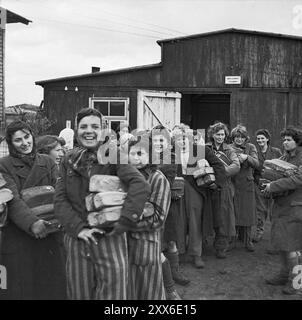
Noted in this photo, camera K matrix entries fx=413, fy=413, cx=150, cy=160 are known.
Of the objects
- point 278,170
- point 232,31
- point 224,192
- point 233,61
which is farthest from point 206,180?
point 232,31

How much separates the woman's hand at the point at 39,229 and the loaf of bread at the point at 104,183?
623mm

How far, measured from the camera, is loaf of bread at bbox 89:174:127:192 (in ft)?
8.86

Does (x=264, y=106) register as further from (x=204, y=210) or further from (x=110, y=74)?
(x=204, y=210)

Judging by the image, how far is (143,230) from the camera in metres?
3.01

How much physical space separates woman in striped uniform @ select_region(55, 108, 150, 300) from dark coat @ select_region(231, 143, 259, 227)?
3.35 metres

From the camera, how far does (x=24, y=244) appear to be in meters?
3.22

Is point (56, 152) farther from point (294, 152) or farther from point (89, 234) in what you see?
point (294, 152)

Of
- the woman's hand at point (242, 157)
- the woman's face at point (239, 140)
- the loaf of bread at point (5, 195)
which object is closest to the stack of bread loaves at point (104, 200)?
the loaf of bread at point (5, 195)

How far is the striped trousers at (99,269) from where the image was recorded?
269 centimetres

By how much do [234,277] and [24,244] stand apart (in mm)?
2565

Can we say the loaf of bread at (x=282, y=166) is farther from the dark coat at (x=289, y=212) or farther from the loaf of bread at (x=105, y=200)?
the loaf of bread at (x=105, y=200)

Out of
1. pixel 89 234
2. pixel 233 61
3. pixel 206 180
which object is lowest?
pixel 89 234

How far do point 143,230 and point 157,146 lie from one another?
95cm
